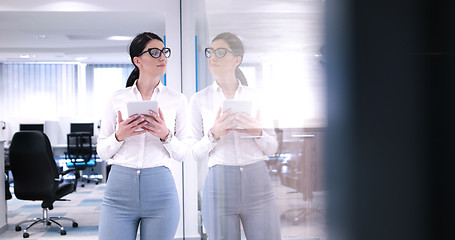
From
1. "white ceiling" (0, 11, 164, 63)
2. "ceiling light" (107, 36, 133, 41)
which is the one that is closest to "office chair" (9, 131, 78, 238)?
"white ceiling" (0, 11, 164, 63)

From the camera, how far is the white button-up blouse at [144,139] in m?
1.43

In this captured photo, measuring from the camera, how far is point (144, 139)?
1464 mm

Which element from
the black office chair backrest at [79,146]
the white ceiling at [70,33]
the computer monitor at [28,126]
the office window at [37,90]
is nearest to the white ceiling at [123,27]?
the white ceiling at [70,33]

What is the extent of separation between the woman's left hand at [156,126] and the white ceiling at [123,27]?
2.02 feet

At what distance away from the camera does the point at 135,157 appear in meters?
1.42

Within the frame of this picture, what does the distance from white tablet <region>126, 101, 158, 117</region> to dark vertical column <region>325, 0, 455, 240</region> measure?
131 cm

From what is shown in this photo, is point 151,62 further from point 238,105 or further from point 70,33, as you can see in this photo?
point 70,33

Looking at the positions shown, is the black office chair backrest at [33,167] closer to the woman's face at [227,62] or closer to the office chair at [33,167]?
the office chair at [33,167]

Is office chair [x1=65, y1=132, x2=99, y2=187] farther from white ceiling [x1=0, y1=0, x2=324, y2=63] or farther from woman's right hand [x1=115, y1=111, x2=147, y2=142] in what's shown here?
woman's right hand [x1=115, y1=111, x2=147, y2=142]

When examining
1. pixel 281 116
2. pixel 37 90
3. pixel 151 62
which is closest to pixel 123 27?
pixel 151 62

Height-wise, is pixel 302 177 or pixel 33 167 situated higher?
pixel 302 177

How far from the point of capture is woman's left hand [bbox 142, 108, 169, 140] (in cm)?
141

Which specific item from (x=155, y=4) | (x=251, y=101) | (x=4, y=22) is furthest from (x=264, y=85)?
(x=4, y=22)

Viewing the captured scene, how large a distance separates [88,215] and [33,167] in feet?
3.99
